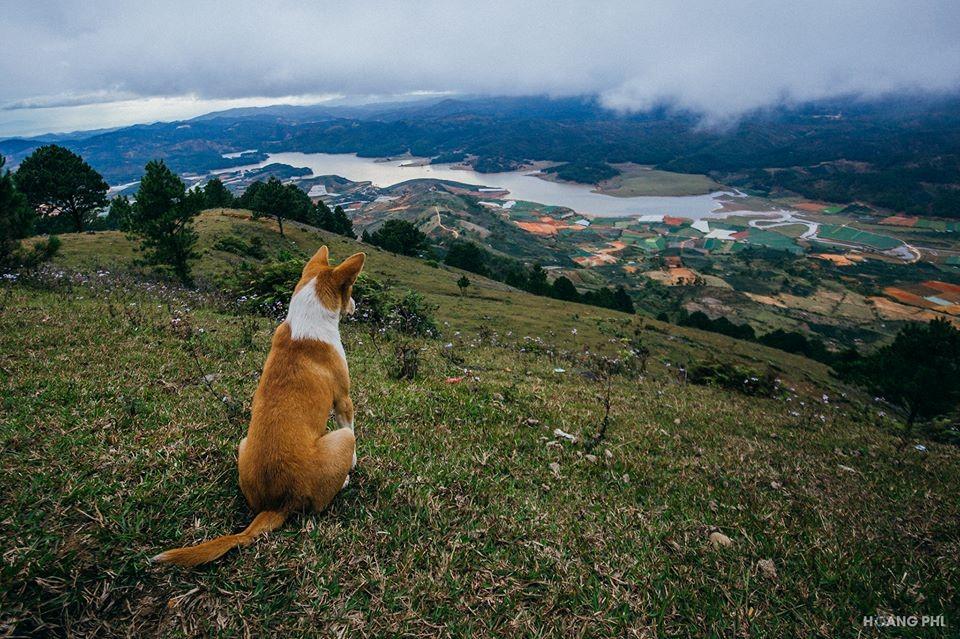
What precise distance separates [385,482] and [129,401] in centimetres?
304

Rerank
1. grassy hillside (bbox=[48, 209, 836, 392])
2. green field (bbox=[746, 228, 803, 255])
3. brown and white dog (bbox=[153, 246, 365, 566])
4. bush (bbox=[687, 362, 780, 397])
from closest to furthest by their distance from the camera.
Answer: brown and white dog (bbox=[153, 246, 365, 566]), bush (bbox=[687, 362, 780, 397]), grassy hillside (bbox=[48, 209, 836, 392]), green field (bbox=[746, 228, 803, 255])

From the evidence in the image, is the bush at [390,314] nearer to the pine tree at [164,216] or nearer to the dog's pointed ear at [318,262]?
the dog's pointed ear at [318,262]

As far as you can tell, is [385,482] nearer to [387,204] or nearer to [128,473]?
[128,473]

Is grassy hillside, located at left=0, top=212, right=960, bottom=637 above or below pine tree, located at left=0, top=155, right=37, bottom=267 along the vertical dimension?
below

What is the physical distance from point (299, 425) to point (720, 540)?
3675mm

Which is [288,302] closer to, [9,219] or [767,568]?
[9,219]

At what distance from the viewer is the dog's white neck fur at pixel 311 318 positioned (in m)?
3.48

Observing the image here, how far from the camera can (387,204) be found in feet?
573

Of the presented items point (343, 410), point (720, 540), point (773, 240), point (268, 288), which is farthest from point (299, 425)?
point (773, 240)

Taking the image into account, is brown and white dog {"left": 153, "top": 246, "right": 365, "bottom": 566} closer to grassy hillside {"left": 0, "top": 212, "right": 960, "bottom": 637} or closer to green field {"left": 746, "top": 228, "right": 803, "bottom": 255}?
grassy hillside {"left": 0, "top": 212, "right": 960, "bottom": 637}

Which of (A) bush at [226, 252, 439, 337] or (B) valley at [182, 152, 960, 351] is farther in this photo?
(B) valley at [182, 152, 960, 351]

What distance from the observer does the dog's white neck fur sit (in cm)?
348

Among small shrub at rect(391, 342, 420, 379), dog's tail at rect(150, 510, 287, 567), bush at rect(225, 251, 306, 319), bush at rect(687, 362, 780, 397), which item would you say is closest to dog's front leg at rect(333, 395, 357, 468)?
dog's tail at rect(150, 510, 287, 567)

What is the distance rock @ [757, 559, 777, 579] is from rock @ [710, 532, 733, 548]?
10.2 inches
